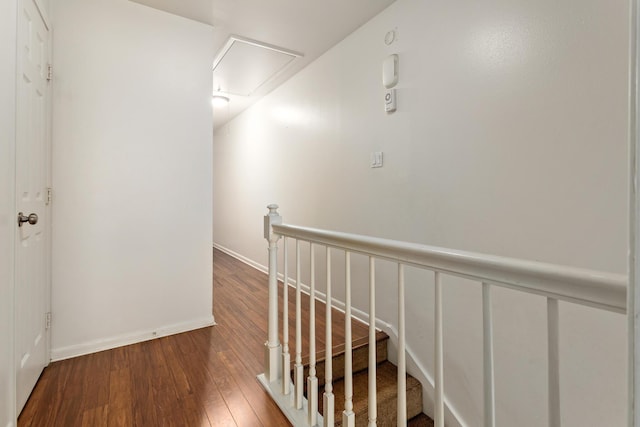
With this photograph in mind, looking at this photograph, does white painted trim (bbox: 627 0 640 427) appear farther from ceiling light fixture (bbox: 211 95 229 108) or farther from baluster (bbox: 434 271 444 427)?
ceiling light fixture (bbox: 211 95 229 108)

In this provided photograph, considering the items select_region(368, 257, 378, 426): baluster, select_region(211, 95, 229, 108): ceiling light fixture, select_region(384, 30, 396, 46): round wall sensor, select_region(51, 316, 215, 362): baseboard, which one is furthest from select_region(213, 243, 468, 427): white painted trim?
select_region(211, 95, 229, 108): ceiling light fixture

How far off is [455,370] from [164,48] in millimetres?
2899

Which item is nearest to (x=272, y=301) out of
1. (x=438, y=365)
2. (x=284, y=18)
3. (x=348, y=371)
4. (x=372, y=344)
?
(x=348, y=371)

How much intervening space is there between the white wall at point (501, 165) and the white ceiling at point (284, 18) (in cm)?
14

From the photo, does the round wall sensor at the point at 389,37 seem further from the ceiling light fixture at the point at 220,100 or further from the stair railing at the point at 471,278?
the ceiling light fixture at the point at 220,100

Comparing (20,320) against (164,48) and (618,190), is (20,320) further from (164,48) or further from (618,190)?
(618,190)

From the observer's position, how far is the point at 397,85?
2.12 metres

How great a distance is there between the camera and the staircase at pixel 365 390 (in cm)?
186

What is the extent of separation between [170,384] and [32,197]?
1209mm

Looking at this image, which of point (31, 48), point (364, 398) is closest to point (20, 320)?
point (31, 48)

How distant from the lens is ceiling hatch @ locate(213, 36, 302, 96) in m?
2.76

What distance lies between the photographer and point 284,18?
2.33 meters

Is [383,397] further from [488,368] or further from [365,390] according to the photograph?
[488,368]

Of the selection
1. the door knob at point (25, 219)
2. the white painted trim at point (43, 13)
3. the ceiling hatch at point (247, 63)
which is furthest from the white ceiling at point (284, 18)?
the door knob at point (25, 219)
